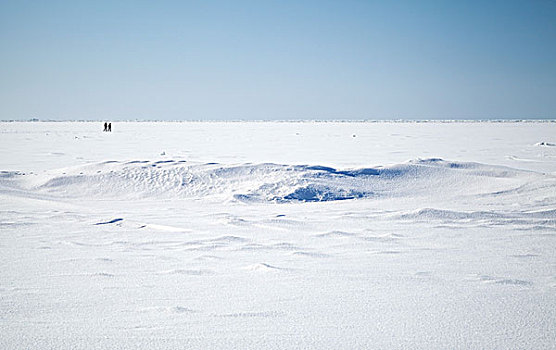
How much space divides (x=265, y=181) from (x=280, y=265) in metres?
4.73

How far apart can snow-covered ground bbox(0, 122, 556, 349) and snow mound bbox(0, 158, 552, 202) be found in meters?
0.06

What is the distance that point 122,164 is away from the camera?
997 cm

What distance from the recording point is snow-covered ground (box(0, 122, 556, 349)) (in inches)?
109

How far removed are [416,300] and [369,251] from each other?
1.46 meters

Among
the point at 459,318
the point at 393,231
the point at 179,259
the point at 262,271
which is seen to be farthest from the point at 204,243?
the point at 459,318

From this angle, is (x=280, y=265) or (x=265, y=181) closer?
(x=280, y=265)

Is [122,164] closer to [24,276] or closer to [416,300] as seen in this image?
[24,276]

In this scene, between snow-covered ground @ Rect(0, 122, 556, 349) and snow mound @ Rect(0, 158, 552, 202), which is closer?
snow-covered ground @ Rect(0, 122, 556, 349)

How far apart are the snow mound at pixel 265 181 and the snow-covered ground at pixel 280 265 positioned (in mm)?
57

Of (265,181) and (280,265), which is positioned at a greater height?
(265,181)

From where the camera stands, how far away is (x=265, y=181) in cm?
892

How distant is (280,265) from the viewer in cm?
424

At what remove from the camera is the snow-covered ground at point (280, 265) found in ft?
9.08

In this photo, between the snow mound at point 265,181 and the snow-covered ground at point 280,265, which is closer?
the snow-covered ground at point 280,265
